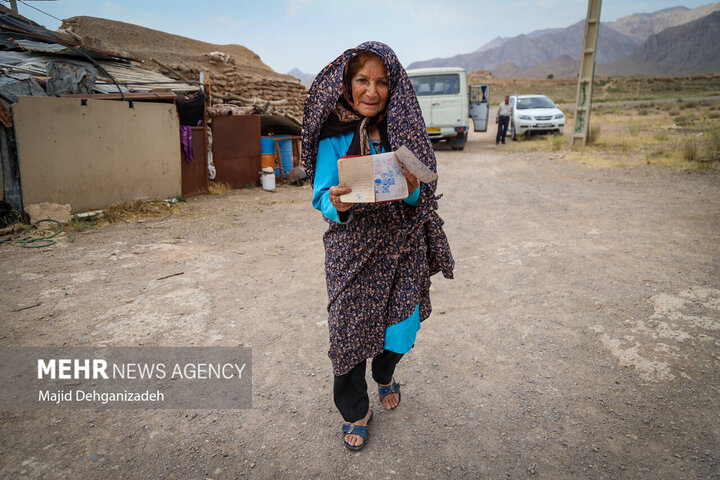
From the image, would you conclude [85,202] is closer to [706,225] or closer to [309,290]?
[309,290]

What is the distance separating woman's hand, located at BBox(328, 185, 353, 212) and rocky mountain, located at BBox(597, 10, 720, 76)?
139332mm

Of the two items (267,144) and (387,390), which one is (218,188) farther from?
(387,390)

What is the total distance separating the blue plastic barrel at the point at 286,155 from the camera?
9107 millimetres

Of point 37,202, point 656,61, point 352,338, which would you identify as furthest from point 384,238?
point 656,61

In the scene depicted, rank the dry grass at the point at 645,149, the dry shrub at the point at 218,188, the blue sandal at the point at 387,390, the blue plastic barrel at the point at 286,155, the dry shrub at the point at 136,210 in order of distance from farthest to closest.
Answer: the blue plastic barrel at the point at 286,155 → the dry grass at the point at 645,149 → the dry shrub at the point at 218,188 → the dry shrub at the point at 136,210 → the blue sandal at the point at 387,390

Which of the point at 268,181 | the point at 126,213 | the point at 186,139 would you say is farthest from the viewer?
the point at 268,181

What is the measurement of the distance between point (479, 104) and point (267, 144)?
28.3ft

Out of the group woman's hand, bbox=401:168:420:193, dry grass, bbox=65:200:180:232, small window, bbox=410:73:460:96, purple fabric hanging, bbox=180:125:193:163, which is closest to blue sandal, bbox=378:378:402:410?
woman's hand, bbox=401:168:420:193

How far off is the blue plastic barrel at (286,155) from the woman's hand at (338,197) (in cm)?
791

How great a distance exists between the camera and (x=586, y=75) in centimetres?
1218

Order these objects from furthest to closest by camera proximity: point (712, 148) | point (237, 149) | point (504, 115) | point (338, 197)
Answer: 1. point (504, 115)
2. point (712, 148)
3. point (237, 149)
4. point (338, 197)

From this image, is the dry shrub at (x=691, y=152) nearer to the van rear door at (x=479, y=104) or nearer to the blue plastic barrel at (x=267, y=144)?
the van rear door at (x=479, y=104)

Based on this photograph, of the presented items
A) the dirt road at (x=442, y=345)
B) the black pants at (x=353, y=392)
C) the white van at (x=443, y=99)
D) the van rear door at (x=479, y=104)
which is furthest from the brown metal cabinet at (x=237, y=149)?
the van rear door at (x=479, y=104)

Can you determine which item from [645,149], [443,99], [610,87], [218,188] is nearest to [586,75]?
[645,149]
